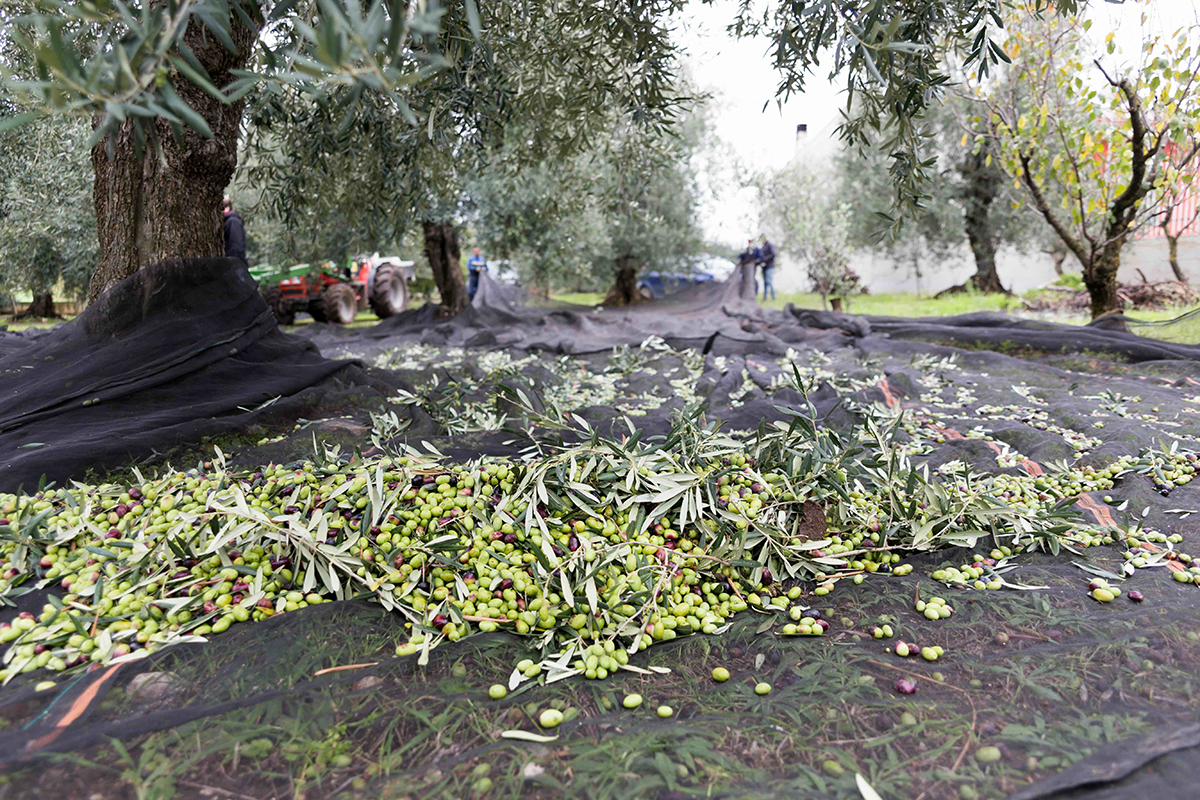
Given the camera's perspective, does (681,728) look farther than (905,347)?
No

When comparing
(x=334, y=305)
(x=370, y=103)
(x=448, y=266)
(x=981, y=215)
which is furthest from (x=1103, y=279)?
(x=334, y=305)

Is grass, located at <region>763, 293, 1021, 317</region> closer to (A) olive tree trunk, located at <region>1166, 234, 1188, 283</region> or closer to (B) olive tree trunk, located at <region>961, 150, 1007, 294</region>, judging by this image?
(B) olive tree trunk, located at <region>961, 150, 1007, 294</region>

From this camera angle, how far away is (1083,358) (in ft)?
20.7

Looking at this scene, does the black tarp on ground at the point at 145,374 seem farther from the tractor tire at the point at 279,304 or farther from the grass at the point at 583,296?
the grass at the point at 583,296

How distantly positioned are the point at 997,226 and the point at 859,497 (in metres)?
15.4

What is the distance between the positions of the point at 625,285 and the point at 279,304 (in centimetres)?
793

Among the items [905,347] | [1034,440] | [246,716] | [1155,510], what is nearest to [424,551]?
[246,716]

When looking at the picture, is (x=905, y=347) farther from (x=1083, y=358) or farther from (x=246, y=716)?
(x=246, y=716)

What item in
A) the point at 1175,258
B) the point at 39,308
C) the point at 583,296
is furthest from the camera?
the point at 583,296

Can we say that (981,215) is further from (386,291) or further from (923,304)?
(386,291)

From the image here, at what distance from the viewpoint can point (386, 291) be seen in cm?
1378

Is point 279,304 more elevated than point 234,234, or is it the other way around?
point 234,234

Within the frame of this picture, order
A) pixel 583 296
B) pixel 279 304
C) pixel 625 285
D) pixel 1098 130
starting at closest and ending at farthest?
1. pixel 1098 130
2. pixel 279 304
3. pixel 625 285
4. pixel 583 296

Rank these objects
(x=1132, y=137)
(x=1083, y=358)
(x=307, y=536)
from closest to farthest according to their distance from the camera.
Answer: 1. (x=307, y=536)
2. (x=1083, y=358)
3. (x=1132, y=137)
